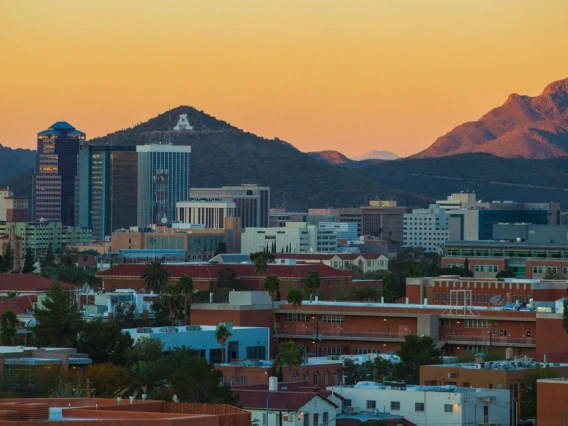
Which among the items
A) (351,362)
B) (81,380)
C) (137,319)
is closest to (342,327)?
(137,319)

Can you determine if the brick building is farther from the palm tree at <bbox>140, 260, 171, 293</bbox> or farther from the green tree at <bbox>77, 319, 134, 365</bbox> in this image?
the green tree at <bbox>77, 319, 134, 365</bbox>

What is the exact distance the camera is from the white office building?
84.6 meters

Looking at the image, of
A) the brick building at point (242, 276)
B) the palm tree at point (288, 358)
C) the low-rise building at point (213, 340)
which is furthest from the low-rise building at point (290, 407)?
the brick building at point (242, 276)

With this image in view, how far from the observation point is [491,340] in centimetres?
12250

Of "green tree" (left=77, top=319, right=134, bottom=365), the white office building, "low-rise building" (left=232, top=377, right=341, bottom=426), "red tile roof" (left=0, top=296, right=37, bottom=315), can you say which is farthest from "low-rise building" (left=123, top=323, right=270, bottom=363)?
"low-rise building" (left=232, top=377, right=341, bottom=426)

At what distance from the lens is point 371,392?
88125 millimetres

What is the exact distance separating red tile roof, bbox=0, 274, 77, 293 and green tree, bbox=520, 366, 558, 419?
8099 centimetres

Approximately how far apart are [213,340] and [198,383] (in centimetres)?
3107

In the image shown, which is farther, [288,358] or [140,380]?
[288,358]

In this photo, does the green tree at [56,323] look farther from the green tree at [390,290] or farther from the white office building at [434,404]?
the green tree at [390,290]

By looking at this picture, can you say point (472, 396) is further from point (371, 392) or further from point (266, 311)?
point (266, 311)

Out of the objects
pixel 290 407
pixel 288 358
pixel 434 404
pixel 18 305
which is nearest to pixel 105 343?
pixel 288 358

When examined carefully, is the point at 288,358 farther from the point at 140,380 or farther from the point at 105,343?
the point at 140,380

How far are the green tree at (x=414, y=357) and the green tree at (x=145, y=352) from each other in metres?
12.8
